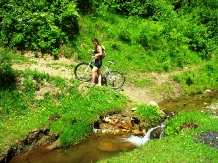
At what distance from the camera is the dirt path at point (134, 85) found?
59.1ft

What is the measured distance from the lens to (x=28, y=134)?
13648 mm

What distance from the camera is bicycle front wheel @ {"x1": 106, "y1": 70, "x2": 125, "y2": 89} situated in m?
18.1

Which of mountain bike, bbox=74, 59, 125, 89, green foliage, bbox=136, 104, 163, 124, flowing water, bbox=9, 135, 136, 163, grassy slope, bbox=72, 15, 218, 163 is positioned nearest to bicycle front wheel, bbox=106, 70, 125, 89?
mountain bike, bbox=74, 59, 125, 89

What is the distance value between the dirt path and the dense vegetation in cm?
48

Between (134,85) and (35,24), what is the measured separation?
7193mm

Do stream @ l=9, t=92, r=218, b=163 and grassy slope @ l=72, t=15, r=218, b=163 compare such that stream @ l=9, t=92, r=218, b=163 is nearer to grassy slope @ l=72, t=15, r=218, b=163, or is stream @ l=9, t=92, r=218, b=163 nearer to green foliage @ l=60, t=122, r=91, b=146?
green foliage @ l=60, t=122, r=91, b=146

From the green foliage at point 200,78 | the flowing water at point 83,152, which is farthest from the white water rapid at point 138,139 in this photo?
the green foliage at point 200,78

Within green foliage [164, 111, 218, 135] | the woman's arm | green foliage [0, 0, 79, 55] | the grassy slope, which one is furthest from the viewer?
the grassy slope

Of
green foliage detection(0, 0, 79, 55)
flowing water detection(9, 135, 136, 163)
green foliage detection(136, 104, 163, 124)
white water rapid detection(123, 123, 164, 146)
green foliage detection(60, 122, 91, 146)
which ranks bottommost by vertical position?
flowing water detection(9, 135, 136, 163)

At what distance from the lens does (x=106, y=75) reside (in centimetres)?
1816

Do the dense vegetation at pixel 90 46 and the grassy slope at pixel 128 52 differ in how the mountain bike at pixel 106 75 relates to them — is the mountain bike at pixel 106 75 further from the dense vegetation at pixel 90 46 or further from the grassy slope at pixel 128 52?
the grassy slope at pixel 128 52

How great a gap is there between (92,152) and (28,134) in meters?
2.85

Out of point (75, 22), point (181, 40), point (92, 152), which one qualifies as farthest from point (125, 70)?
point (92, 152)

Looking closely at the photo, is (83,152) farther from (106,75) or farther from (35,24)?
(35,24)
